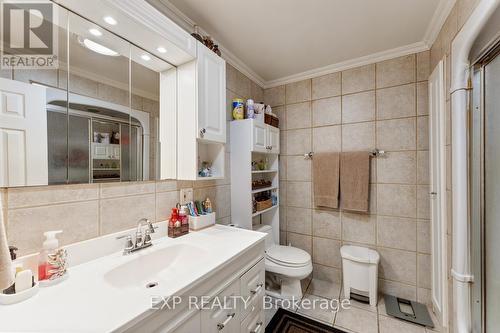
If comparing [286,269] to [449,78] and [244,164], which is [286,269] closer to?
[244,164]

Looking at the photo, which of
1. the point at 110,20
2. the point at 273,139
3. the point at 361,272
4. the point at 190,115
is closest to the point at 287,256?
the point at 361,272

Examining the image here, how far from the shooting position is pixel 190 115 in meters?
1.26

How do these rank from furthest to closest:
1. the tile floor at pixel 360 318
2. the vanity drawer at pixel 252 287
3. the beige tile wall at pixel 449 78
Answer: the tile floor at pixel 360 318 → the beige tile wall at pixel 449 78 → the vanity drawer at pixel 252 287

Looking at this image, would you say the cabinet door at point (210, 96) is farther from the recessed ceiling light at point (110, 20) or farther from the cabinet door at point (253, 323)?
the cabinet door at point (253, 323)

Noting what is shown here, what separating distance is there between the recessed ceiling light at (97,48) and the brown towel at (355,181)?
77.0 inches

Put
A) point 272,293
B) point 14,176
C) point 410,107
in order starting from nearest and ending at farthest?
point 14,176 → point 410,107 → point 272,293

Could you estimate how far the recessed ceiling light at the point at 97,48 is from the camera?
95 cm

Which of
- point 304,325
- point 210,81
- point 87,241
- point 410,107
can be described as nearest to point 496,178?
point 410,107

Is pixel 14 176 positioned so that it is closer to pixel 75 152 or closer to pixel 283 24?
pixel 75 152

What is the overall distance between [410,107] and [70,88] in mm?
2386

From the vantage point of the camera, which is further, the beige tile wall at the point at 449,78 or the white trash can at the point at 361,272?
the white trash can at the point at 361,272

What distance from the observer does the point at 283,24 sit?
1.49 m

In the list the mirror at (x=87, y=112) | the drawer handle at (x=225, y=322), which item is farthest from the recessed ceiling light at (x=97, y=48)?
the drawer handle at (x=225, y=322)

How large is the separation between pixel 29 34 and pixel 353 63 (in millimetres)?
2289
